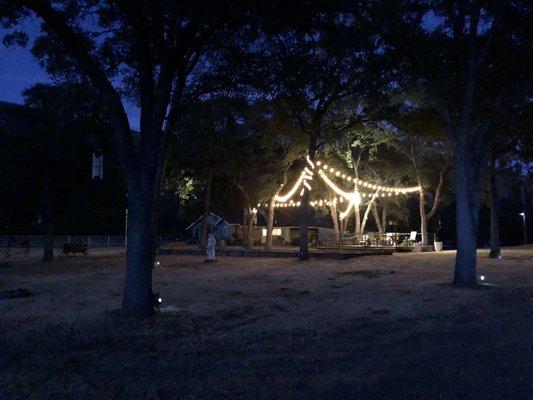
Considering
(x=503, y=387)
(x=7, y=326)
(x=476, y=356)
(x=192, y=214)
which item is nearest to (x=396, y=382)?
(x=503, y=387)

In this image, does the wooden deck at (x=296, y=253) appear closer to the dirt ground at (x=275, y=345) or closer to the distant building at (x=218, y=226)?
the dirt ground at (x=275, y=345)

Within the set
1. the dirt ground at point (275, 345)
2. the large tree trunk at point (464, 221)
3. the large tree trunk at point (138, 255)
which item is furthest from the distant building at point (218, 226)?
the large tree trunk at point (138, 255)

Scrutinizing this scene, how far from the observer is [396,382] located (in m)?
4.75

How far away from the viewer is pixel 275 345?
6.34m

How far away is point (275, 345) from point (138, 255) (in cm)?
308

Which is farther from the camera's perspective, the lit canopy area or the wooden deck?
the lit canopy area

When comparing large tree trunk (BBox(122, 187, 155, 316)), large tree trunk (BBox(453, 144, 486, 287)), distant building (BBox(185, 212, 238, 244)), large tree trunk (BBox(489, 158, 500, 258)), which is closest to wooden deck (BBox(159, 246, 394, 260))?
large tree trunk (BBox(489, 158, 500, 258))

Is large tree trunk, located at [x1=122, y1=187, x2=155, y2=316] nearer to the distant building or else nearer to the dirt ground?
the dirt ground

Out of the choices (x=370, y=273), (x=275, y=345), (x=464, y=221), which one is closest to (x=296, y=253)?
(x=370, y=273)

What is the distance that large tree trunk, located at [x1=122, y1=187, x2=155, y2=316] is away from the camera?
836 centimetres

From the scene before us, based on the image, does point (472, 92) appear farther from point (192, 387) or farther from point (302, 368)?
point (192, 387)

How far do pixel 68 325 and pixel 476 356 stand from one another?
220 inches

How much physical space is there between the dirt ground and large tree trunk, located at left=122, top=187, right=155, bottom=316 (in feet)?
1.02

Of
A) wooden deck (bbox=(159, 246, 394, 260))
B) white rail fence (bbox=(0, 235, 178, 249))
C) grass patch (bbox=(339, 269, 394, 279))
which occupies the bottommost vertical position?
grass patch (bbox=(339, 269, 394, 279))
